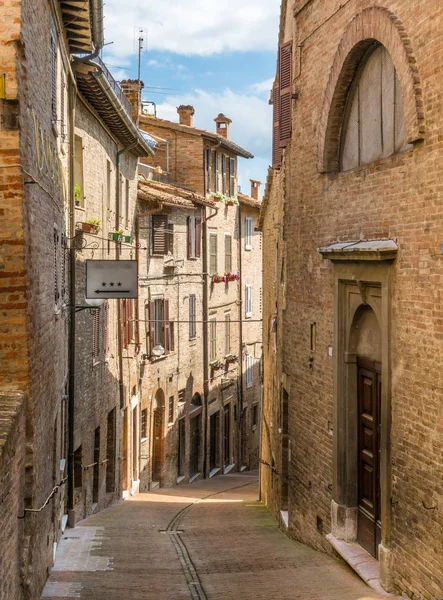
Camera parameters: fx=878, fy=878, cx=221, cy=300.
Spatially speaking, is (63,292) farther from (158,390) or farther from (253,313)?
(253,313)

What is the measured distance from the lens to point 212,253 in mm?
33562

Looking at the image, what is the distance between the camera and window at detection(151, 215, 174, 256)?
2762cm

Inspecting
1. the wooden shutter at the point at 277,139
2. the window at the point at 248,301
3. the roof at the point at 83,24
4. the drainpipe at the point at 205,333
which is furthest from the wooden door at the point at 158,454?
the roof at the point at 83,24

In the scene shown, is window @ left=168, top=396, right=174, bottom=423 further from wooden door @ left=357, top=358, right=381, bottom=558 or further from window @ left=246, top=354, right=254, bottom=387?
wooden door @ left=357, top=358, right=381, bottom=558

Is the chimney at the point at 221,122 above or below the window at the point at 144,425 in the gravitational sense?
above

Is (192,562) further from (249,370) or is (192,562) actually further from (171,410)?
(249,370)

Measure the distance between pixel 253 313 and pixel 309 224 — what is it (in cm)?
2663

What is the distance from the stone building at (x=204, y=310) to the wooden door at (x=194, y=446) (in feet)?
0.14

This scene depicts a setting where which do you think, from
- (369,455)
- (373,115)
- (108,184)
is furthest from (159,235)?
(369,455)

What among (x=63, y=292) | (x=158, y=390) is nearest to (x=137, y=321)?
(x=158, y=390)

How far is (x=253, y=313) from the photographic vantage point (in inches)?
1575

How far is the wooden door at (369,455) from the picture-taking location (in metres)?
11.1

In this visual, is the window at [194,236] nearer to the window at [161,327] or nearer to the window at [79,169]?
the window at [161,327]

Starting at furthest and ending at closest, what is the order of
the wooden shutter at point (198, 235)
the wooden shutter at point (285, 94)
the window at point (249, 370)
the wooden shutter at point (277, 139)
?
1. the window at point (249, 370)
2. the wooden shutter at point (198, 235)
3. the wooden shutter at point (277, 139)
4. the wooden shutter at point (285, 94)
